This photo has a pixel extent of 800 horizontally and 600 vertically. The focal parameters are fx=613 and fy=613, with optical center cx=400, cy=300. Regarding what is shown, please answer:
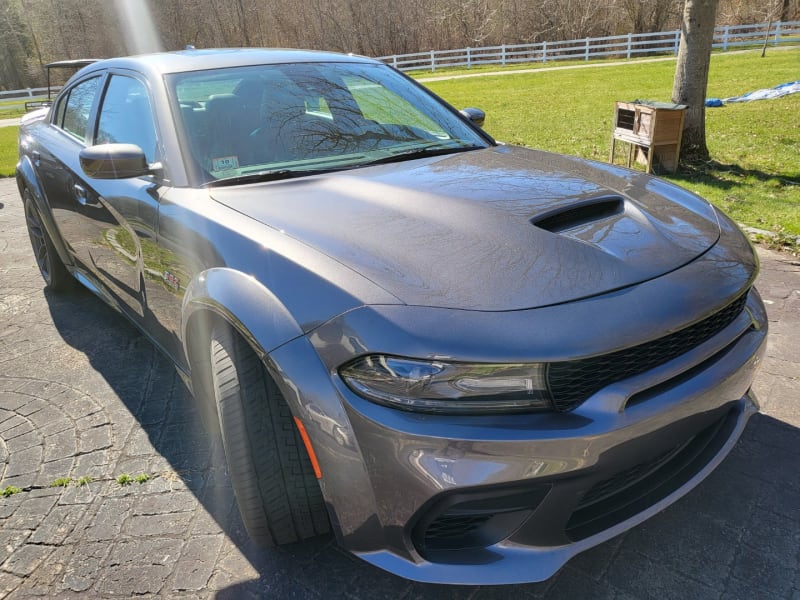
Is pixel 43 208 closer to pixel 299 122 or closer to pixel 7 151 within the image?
pixel 299 122

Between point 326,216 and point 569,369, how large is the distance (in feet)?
3.08

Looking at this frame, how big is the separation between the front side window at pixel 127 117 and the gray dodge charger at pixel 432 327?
0.03 metres

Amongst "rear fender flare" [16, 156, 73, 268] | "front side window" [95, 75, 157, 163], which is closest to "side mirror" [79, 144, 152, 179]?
"front side window" [95, 75, 157, 163]

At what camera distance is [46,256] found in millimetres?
4496

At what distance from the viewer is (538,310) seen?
5.18 ft

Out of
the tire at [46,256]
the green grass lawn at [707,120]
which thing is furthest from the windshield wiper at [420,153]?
the green grass lawn at [707,120]

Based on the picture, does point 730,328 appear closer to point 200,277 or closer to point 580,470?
point 580,470

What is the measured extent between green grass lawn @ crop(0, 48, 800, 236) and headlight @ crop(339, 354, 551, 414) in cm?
441

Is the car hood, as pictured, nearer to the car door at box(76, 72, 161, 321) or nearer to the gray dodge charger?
the gray dodge charger

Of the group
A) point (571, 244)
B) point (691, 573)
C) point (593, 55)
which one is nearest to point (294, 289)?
point (571, 244)

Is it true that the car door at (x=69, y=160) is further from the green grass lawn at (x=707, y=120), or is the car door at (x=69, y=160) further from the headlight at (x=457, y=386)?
the green grass lawn at (x=707, y=120)

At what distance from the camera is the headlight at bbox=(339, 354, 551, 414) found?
1533 millimetres

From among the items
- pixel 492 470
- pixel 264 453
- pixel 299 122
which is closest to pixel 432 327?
pixel 492 470

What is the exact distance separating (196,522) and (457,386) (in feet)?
4.39
